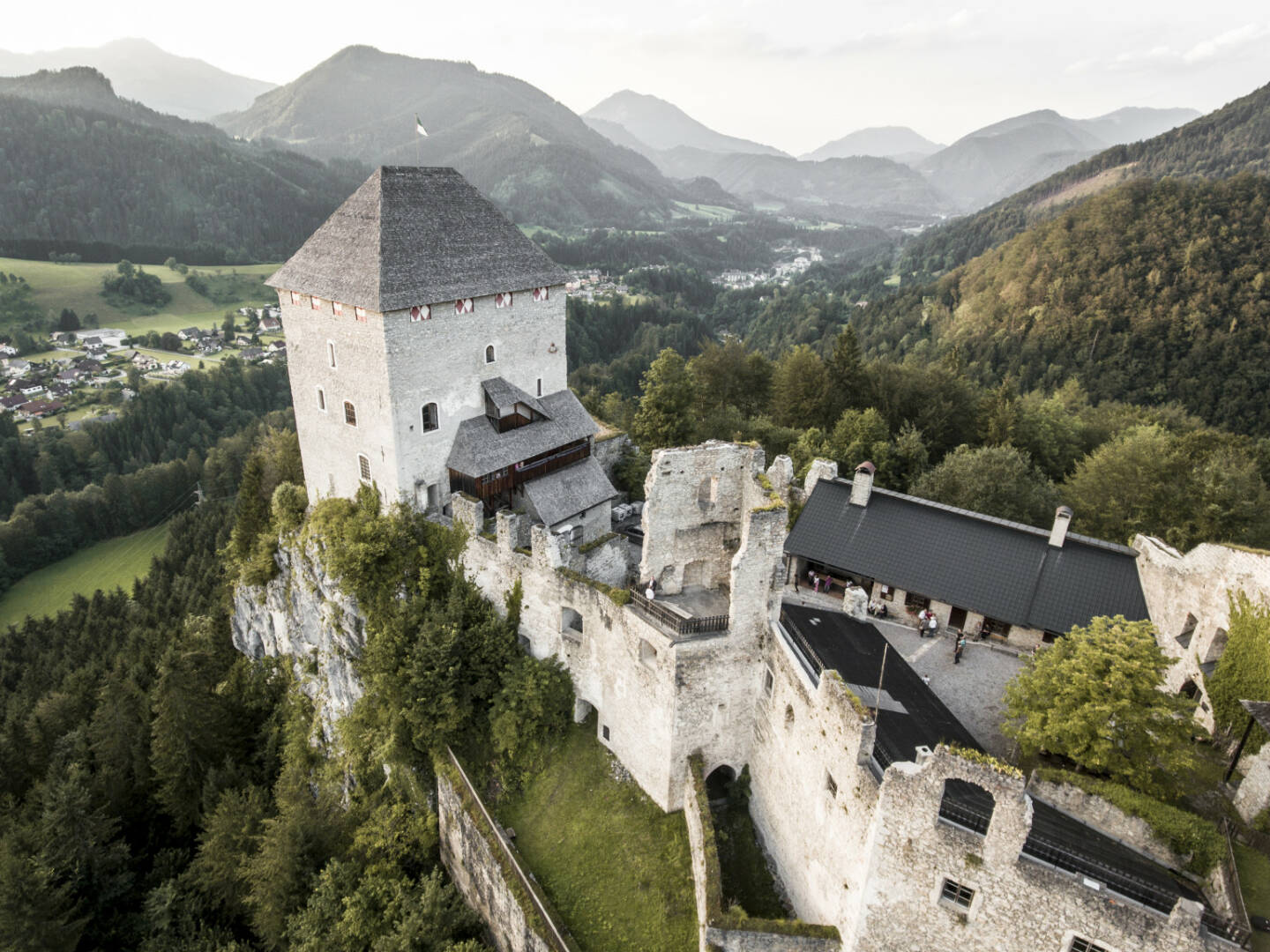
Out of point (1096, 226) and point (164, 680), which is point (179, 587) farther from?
point (1096, 226)

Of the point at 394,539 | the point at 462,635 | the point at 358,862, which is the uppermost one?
the point at 394,539

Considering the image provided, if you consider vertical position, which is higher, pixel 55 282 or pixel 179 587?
pixel 55 282

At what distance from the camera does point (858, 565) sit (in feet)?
99.1

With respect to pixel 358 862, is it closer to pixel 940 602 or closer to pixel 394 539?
pixel 394 539

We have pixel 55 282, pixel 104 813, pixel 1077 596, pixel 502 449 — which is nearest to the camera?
pixel 1077 596

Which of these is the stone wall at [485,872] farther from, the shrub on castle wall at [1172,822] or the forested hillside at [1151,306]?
the forested hillside at [1151,306]

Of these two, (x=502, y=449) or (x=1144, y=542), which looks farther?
(x=502, y=449)

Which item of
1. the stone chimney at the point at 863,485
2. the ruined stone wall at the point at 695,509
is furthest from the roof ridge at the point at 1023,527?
the ruined stone wall at the point at 695,509

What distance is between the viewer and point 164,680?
38.0 metres

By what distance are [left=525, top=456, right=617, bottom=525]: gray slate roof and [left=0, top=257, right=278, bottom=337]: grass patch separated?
153406 millimetres

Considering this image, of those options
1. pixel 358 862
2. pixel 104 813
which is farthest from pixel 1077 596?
pixel 104 813

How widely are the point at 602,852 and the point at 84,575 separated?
3526 inches

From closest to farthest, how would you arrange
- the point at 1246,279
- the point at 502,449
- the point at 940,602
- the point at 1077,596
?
the point at 1077,596
the point at 940,602
the point at 502,449
the point at 1246,279

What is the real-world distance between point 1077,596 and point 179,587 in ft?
244
